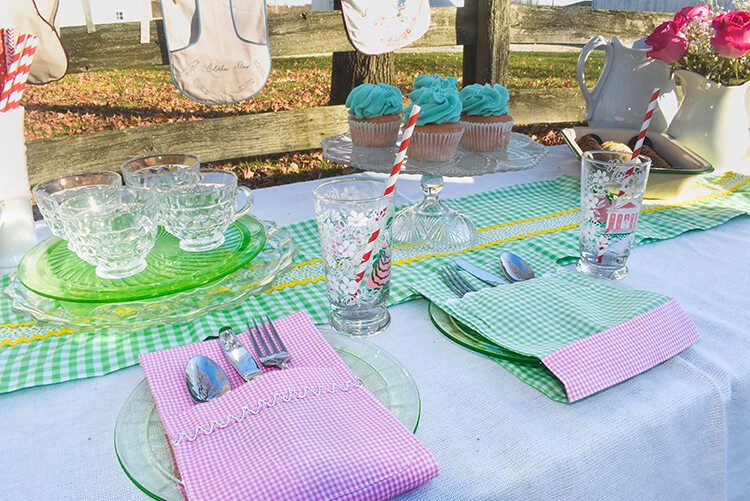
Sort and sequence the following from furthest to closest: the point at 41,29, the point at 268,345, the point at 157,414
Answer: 1. the point at 41,29
2. the point at 268,345
3. the point at 157,414

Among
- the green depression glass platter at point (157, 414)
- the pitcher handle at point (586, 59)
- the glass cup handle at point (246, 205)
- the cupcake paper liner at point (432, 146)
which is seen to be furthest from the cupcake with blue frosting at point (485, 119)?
the green depression glass platter at point (157, 414)

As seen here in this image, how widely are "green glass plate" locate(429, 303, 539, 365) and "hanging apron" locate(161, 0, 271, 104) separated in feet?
6.45

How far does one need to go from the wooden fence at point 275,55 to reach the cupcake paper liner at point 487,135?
5.10ft

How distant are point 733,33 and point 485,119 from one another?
0.60 m

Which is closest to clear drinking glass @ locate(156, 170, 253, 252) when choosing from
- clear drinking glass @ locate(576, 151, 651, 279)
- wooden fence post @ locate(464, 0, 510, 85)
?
clear drinking glass @ locate(576, 151, 651, 279)

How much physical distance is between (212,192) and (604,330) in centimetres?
72

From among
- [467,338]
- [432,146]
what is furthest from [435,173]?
[467,338]

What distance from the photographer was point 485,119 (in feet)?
4.76

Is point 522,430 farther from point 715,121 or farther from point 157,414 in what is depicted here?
point 715,121

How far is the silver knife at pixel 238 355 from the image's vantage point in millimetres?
736

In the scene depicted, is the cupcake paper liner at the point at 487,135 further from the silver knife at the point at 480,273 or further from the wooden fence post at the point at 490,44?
the wooden fence post at the point at 490,44

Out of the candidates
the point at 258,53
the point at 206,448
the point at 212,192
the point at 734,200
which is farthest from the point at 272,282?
the point at 258,53

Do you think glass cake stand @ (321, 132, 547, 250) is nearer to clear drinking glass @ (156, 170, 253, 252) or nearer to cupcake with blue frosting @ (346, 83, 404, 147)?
cupcake with blue frosting @ (346, 83, 404, 147)

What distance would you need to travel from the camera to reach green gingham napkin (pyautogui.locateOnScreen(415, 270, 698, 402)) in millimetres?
744
